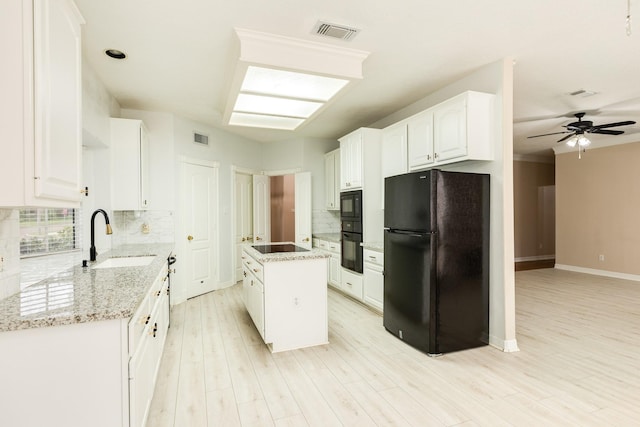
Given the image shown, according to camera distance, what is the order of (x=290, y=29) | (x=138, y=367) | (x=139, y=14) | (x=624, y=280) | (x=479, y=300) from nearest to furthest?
(x=138, y=367)
(x=139, y=14)
(x=290, y=29)
(x=479, y=300)
(x=624, y=280)

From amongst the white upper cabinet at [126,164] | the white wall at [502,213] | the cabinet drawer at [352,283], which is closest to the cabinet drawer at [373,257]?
the cabinet drawer at [352,283]

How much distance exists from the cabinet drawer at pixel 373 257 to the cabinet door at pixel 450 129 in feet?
4.41

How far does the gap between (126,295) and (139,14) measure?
1.96m

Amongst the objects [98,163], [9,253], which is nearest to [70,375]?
[9,253]

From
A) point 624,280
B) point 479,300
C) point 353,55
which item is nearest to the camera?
point 353,55

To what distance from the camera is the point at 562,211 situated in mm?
7258

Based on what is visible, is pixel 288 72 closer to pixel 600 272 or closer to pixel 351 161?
pixel 351 161

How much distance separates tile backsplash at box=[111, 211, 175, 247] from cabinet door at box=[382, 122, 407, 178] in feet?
10.1

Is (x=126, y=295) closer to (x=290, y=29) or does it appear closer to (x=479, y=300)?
(x=290, y=29)

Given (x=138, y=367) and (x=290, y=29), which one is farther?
(x=290, y=29)

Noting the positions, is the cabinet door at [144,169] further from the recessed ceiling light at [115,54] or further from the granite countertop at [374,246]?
the granite countertop at [374,246]

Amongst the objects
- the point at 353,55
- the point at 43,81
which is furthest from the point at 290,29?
the point at 43,81

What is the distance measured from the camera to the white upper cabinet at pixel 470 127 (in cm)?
300

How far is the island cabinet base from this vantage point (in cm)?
302
